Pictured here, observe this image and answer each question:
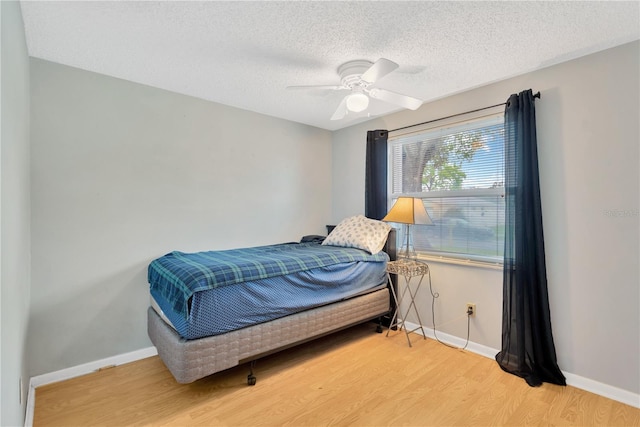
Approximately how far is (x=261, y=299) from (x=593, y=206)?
2.33 metres

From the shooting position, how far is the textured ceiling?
1614 mm

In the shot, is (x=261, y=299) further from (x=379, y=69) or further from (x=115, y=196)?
(x=379, y=69)

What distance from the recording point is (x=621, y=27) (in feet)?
5.85

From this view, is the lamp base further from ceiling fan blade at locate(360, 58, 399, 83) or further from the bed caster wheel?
→ the bed caster wheel

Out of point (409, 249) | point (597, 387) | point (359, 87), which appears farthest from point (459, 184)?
point (597, 387)

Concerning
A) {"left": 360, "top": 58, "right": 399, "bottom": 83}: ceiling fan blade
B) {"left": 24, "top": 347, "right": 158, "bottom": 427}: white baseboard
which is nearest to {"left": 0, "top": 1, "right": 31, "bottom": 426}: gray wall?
{"left": 24, "top": 347, "right": 158, "bottom": 427}: white baseboard

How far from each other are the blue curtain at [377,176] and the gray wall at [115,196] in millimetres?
1249

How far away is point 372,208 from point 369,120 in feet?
3.37

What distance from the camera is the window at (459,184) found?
2613 mm

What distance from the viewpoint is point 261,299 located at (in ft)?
7.07

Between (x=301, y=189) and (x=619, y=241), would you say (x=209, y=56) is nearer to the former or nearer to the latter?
(x=301, y=189)

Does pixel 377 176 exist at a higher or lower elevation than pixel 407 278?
higher

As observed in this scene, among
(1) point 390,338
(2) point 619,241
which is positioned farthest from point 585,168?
(1) point 390,338

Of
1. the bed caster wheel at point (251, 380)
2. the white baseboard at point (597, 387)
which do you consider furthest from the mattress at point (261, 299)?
the white baseboard at point (597, 387)
